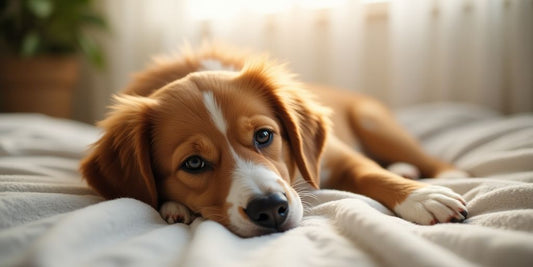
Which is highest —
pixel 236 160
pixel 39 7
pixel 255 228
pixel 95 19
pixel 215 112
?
pixel 39 7

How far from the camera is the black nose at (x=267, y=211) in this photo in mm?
1158

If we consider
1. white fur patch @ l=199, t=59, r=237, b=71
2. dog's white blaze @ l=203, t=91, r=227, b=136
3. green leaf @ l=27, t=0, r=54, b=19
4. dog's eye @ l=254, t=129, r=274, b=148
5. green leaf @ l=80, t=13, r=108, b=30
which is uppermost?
green leaf @ l=27, t=0, r=54, b=19

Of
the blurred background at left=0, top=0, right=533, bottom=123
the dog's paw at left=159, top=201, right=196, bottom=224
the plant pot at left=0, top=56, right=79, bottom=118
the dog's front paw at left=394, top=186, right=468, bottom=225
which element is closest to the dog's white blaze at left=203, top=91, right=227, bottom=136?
the dog's paw at left=159, top=201, right=196, bottom=224

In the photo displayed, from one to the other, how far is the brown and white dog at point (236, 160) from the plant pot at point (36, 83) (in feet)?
8.52

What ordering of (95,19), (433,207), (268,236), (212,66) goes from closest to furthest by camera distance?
(268,236) < (433,207) < (212,66) < (95,19)

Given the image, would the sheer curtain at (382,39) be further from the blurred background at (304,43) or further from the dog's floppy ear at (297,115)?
the dog's floppy ear at (297,115)

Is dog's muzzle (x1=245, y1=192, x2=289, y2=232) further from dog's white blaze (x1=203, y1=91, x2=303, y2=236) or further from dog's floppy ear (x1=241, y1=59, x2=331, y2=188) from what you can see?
dog's floppy ear (x1=241, y1=59, x2=331, y2=188)

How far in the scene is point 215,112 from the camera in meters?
1.41

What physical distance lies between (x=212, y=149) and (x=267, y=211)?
0.32 meters

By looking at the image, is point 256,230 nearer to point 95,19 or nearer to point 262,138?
point 262,138

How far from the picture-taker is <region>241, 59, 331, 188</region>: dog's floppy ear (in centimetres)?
161

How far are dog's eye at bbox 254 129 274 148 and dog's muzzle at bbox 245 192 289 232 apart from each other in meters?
0.32

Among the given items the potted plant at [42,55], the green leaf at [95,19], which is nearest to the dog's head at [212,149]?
the green leaf at [95,19]

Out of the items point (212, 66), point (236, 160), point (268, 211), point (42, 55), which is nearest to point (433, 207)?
point (268, 211)
